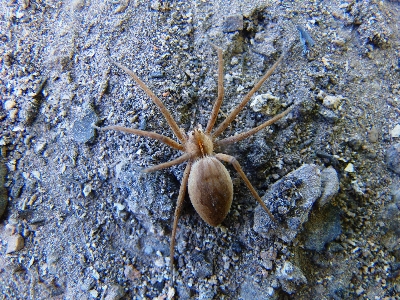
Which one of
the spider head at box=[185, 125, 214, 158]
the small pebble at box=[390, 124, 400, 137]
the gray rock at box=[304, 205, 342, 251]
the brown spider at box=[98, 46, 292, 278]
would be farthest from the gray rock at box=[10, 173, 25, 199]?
the small pebble at box=[390, 124, 400, 137]

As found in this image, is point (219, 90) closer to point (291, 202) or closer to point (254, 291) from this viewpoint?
point (291, 202)

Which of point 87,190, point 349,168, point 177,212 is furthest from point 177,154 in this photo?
point 349,168

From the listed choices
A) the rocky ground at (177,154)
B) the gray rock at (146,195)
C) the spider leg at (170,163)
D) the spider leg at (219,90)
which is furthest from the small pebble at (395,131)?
the gray rock at (146,195)

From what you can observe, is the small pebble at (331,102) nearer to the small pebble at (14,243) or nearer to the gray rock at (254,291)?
the gray rock at (254,291)

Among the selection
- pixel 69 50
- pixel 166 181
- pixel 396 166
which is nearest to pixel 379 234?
pixel 396 166

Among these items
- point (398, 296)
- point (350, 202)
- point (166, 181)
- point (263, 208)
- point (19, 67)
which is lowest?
point (398, 296)

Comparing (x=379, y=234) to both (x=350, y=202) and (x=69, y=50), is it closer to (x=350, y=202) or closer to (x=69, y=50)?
(x=350, y=202)
